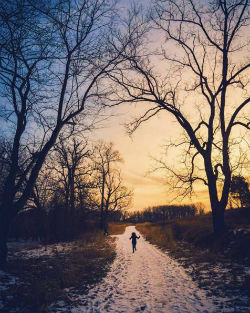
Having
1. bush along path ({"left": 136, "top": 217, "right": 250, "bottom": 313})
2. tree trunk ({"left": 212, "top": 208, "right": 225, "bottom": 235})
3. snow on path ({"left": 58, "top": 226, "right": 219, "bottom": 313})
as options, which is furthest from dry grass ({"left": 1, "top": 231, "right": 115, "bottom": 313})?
tree trunk ({"left": 212, "top": 208, "right": 225, "bottom": 235})

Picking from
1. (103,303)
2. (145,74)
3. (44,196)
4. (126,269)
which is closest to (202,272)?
(126,269)

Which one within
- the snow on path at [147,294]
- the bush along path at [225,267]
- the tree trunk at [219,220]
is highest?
the tree trunk at [219,220]

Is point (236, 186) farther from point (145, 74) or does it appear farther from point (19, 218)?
point (19, 218)

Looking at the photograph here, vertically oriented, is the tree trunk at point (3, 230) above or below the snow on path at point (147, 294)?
above

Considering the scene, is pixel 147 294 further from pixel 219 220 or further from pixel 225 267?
pixel 219 220

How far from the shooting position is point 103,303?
20.1ft

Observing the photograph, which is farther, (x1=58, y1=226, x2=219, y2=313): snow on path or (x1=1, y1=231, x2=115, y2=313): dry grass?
(x1=1, y1=231, x2=115, y2=313): dry grass

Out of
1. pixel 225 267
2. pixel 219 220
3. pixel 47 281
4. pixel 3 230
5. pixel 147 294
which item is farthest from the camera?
pixel 219 220

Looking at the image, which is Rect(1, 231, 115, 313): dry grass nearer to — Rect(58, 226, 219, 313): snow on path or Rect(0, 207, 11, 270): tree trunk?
Rect(0, 207, 11, 270): tree trunk

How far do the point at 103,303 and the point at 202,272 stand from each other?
4.30m

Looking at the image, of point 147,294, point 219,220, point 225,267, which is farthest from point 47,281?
point 219,220

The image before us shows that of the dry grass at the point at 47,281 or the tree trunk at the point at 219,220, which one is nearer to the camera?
the dry grass at the point at 47,281

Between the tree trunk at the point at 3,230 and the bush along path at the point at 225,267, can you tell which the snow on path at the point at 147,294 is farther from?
the tree trunk at the point at 3,230

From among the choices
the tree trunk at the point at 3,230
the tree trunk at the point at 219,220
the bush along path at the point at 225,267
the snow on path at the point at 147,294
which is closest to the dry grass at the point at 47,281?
the tree trunk at the point at 3,230
